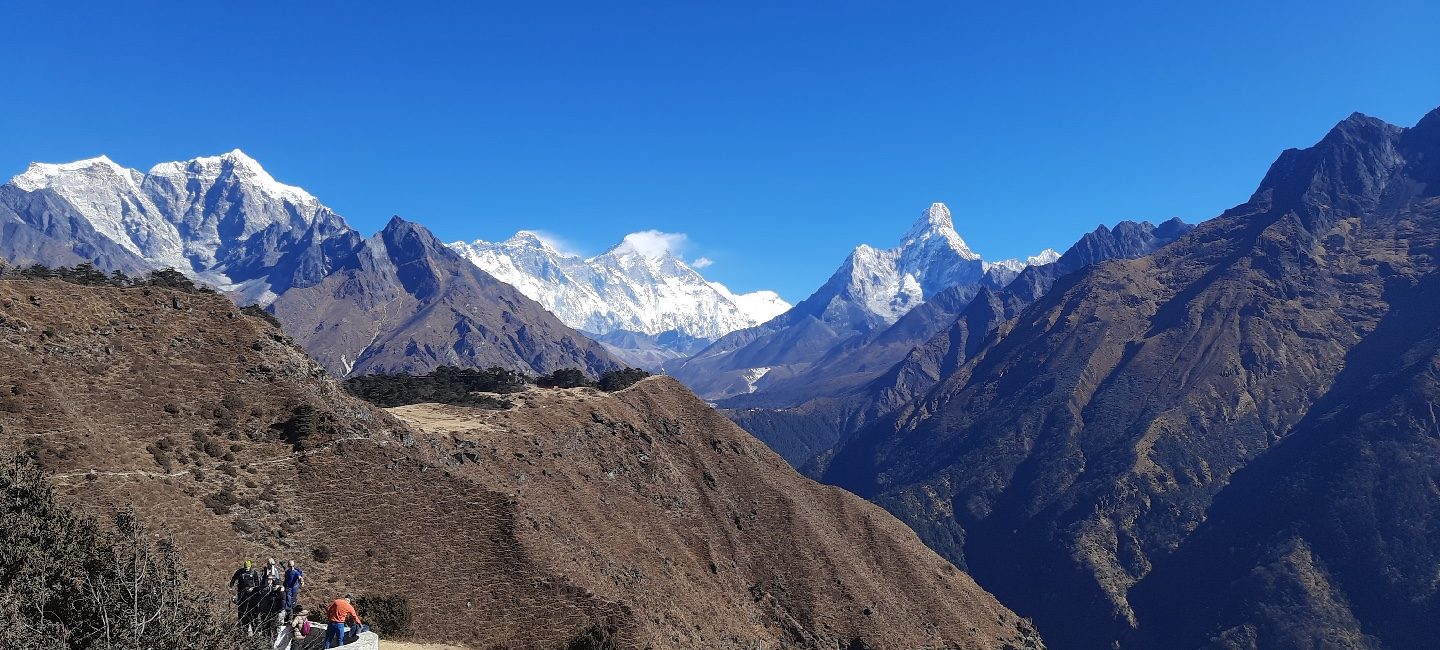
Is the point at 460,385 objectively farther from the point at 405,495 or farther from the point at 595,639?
the point at 595,639

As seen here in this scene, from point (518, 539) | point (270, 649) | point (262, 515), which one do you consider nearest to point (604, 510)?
point (518, 539)

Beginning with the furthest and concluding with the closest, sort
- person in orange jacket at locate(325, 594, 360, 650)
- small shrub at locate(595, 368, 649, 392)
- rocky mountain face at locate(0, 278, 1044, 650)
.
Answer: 1. small shrub at locate(595, 368, 649, 392)
2. rocky mountain face at locate(0, 278, 1044, 650)
3. person in orange jacket at locate(325, 594, 360, 650)

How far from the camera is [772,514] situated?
108 metres

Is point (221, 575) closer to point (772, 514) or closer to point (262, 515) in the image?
point (262, 515)

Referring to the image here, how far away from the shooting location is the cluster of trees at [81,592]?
20141mm

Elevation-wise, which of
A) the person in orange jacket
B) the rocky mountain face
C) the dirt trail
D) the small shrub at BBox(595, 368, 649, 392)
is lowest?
the dirt trail

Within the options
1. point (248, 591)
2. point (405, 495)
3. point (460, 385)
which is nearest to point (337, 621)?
point (248, 591)

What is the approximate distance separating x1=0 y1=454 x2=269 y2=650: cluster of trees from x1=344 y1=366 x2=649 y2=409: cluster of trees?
236 ft

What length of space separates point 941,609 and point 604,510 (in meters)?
44.9

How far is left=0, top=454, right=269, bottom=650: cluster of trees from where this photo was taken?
20.1 meters

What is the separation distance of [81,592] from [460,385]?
9502 cm

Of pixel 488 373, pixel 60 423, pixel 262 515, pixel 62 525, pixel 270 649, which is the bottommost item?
pixel 270 649

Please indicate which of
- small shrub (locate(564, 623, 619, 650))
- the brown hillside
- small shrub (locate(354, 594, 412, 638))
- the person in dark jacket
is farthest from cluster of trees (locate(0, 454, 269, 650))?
the brown hillside

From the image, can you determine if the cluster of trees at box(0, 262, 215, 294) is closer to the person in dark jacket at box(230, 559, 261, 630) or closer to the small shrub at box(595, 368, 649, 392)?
the person in dark jacket at box(230, 559, 261, 630)
